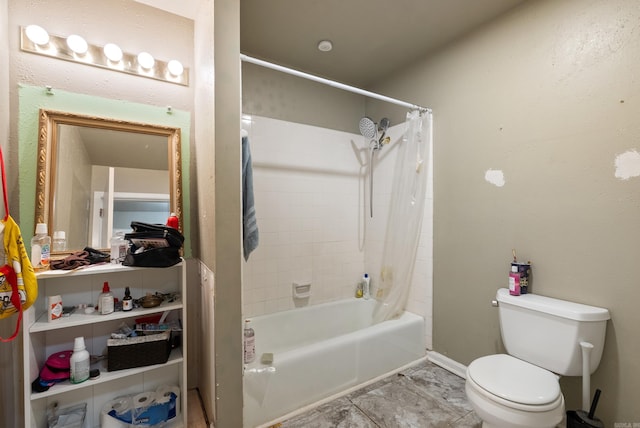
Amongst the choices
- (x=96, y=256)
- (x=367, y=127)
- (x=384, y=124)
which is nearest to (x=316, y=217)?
(x=367, y=127)

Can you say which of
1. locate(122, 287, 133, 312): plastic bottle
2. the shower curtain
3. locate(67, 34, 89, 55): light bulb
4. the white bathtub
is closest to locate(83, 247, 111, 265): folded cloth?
locate(122, 287, 133, 312): plastic bottle

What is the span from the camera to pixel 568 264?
1.53 m

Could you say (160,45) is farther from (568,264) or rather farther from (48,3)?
(568,264)

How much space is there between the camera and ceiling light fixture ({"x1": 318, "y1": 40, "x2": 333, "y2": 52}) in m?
2.10

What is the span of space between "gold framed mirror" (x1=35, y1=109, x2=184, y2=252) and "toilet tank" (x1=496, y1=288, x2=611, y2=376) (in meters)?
2.12

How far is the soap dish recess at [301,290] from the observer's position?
95.5 inches

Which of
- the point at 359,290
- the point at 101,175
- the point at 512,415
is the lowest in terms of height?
the point at 512,415

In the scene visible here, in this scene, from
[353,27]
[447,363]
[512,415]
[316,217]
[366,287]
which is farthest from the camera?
[366,287]

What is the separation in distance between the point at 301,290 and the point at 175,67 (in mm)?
1902

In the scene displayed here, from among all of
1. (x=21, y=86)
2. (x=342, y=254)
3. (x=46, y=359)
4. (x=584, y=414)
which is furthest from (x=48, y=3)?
(x=584, y=414)

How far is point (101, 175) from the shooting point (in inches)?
62.9

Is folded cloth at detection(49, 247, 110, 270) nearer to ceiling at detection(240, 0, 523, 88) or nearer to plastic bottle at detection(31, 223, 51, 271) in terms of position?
plastic bottle at detection(31, 223, 51, 271)

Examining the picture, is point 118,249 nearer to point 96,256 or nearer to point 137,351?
point 96,256

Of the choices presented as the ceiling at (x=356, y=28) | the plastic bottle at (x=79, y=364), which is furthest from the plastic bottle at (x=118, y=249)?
the ceiling at (x=356, y=28)
